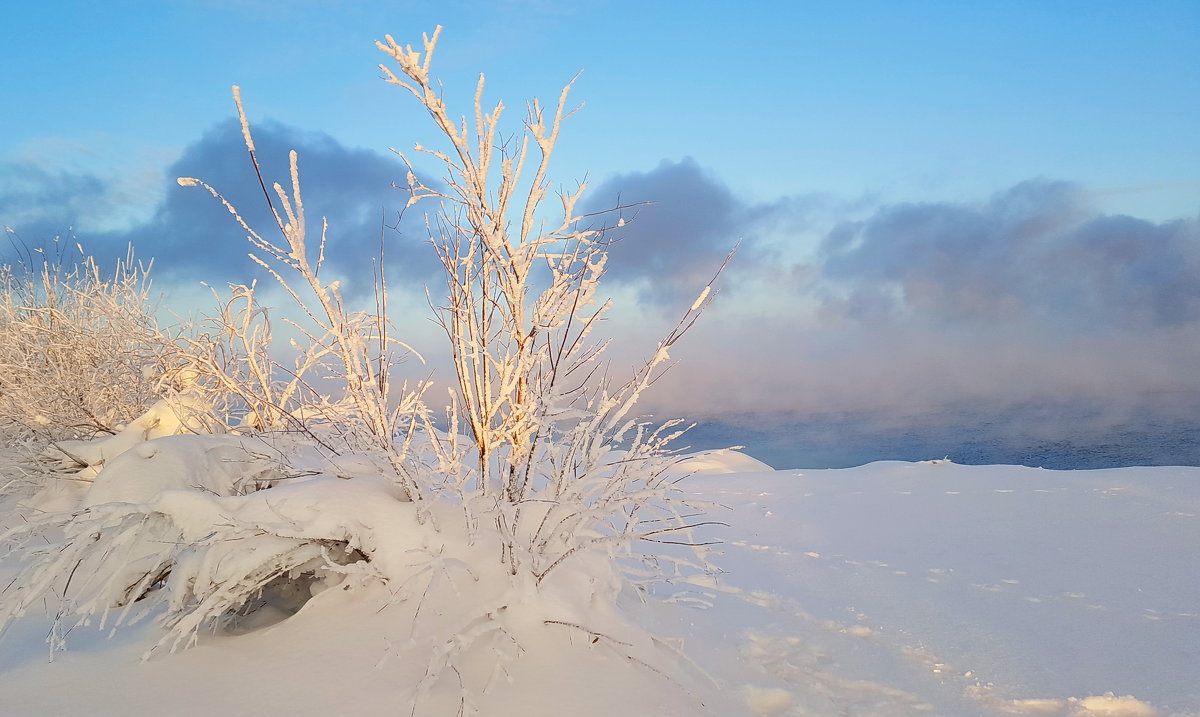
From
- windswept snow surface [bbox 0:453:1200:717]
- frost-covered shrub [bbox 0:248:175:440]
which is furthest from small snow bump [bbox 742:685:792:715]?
frost-covered shrub [bbox 0:248:175:440]

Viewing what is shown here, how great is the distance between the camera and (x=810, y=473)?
312 inches

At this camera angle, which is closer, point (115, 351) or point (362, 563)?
point (362, 563)

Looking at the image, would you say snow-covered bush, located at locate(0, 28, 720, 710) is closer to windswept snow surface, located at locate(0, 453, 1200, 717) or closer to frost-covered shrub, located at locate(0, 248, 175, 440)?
windswept snow surface, located at locate(0, 453, 1200, 717)

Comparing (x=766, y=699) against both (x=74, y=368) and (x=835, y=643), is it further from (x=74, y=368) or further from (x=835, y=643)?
(x=74, y=368)

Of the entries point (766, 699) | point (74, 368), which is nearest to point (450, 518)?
point (766, 699)

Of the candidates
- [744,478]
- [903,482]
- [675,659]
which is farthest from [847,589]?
[744,478]

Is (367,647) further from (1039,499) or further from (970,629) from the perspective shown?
(1039,499)

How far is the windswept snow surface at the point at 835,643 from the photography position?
1.89m

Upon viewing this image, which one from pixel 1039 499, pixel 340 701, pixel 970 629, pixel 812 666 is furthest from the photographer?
pixel 1039 499

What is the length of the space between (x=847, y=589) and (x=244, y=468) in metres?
3.52

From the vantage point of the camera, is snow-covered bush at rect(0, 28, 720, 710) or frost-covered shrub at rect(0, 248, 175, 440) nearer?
snow-covered bush at rect(0, 28, 720, 710)

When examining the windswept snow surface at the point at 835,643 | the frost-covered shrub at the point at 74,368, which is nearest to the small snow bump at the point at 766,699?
the windswept snow surface at the point at 835,643

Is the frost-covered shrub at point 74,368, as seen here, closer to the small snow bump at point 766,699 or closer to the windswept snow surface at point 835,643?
the windswept snow surface at point 835,643

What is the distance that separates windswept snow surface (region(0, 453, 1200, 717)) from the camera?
6.19ft
